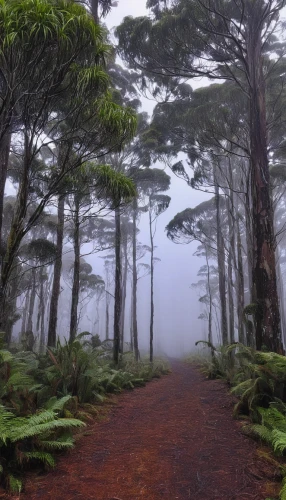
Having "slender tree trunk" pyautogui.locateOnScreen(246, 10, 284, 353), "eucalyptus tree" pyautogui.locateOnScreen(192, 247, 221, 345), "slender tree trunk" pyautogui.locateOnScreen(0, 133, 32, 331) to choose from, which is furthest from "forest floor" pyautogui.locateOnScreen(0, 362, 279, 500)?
"eucalyptus tree" pyautogui.locateOnScreen(192, 247, 221, 345)

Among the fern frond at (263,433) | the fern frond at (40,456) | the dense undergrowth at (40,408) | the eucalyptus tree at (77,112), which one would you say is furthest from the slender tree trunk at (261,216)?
the fern frond at (40,456)

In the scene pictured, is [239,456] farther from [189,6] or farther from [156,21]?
[156,21]

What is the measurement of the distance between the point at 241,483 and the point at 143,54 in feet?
30.8

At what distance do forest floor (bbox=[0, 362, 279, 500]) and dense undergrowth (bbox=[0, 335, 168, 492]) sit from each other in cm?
17

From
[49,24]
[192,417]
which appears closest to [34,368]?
[192,417]

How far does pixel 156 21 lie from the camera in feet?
28.5

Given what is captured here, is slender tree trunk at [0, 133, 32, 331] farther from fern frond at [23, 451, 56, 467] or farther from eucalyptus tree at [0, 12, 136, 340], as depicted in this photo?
fern frond at [23, 451, 56, 467]

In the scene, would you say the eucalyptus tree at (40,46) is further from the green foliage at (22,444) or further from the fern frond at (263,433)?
the fern frond at (263,433)

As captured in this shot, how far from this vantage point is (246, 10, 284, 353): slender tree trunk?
5.75 metres

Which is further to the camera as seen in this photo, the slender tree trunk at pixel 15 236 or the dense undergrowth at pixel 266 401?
the slender tree trunk at pixel 15 236

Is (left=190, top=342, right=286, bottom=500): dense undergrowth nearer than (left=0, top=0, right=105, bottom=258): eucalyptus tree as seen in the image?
Yes

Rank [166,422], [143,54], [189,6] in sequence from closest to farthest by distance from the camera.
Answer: [166,422], [189,6], [143,54]

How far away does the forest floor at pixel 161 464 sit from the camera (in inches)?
99.2

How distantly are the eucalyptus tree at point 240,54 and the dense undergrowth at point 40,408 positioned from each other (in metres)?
3.28
